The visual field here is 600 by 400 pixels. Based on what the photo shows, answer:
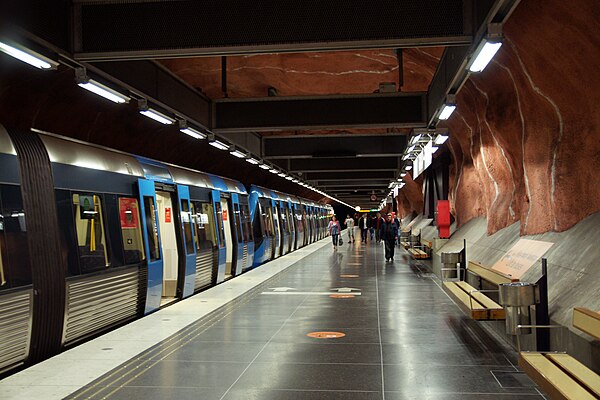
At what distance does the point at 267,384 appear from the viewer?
560 cm

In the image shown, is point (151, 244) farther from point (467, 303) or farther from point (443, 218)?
point (443, 218)

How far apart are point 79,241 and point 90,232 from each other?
0.40m

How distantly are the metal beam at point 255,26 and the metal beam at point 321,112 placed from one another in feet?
19.3

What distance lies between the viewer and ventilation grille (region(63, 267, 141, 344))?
7.14 meters

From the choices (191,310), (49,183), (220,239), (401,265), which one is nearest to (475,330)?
(191,310)

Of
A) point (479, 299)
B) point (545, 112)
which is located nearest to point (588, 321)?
point (479, 299)

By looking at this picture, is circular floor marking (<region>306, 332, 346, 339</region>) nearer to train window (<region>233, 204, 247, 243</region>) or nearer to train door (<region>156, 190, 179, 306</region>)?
train door (<region>156, 190, 179, 306</region>)

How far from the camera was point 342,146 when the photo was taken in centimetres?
1983

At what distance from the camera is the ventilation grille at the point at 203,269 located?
12266mm

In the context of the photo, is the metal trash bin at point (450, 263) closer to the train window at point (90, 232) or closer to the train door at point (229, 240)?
the train door at point (229, 240)

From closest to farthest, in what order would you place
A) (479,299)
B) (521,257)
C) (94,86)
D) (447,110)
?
(479,299), (94,86), (521,257), (447,110)

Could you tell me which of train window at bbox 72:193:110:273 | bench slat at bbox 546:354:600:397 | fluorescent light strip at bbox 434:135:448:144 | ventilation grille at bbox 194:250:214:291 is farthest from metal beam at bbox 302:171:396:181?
bench slat at bbox 546:354:600:397

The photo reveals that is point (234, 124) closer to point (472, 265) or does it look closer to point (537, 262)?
point (472, 265)

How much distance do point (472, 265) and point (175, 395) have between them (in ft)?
20.9
